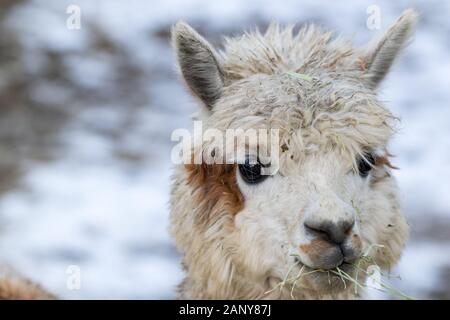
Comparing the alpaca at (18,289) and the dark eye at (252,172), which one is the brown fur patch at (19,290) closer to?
the alpaca at (18,289)

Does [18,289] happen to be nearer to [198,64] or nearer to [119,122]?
[198,64]

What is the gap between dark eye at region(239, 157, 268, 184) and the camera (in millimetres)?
2971

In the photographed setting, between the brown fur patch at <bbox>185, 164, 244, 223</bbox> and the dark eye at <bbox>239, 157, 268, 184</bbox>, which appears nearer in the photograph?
the dark eye at <bbox>239, 157, 268, 184</bbox>

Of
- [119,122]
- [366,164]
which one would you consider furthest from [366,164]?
[119,122]

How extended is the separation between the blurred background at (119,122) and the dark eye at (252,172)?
3.01 metres

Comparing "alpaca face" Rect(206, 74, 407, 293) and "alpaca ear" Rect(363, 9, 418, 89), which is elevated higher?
"alpaca ear" Rect(363, 9, 418, 89)

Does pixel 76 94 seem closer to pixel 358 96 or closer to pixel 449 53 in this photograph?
pixel 449 53

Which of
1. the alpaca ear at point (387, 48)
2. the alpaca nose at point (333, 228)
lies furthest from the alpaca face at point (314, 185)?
the alpaca ear at point (387, 48)

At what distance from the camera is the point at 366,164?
3039 mm

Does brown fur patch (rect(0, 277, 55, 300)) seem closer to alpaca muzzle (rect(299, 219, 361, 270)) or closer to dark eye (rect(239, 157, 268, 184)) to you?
dark eye (rect(239, 157, 268, 184))

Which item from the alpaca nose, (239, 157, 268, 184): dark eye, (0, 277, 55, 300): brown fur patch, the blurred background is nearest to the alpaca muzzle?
the alpaca nose

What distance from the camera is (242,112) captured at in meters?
3.05

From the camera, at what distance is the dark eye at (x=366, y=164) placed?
3.01 meters
